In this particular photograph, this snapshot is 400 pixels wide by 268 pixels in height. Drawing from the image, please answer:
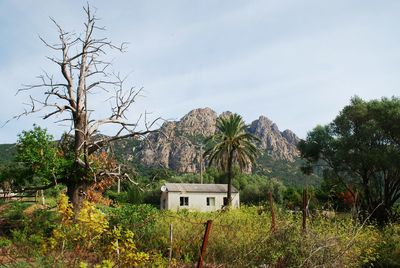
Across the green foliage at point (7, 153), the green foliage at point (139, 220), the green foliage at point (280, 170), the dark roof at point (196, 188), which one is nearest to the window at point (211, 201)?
the dark roof at point (196, 188)

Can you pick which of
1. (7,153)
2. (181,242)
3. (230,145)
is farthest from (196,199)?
(7,153)

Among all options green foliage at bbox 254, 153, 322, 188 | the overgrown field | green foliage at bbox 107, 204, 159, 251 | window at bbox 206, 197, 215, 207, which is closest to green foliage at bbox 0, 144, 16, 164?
the overgrown field

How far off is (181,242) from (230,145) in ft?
84.1

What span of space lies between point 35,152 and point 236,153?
24792 mm

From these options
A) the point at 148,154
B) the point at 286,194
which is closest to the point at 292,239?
the point at 286,194

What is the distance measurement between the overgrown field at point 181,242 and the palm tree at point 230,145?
21447 mm

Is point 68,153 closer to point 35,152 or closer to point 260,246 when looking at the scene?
point 35,152

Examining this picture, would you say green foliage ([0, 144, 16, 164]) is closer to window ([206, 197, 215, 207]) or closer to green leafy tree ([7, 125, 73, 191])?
green leafy tree ([7, 125, 73, 191])

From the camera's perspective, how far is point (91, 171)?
15016 mm

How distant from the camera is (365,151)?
25.0 metres

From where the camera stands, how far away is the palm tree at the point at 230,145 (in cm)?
3722

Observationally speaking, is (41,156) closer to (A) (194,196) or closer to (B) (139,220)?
(B) (139,220)

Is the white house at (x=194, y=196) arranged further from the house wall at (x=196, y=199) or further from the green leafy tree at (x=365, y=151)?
the green leafy tree at (x=365, y=151)

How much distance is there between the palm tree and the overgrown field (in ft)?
70.4
